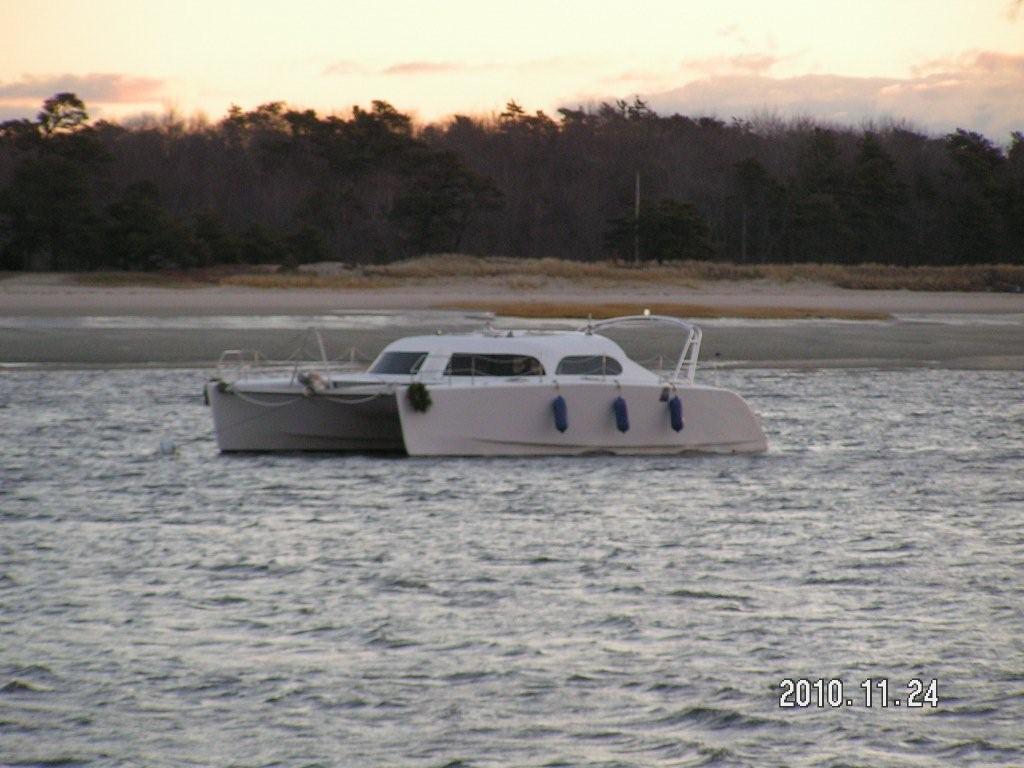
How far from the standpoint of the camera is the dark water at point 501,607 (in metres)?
11.2

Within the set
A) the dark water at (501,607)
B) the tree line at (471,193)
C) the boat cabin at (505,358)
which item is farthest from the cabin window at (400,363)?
the tree line at (471,193)

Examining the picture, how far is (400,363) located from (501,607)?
9.57 m

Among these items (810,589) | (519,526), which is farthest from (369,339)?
(810,589)

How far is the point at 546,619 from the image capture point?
46.8ft

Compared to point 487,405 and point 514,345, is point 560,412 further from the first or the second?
point 514,345

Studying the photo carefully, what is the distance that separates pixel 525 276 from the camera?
70.1 meters

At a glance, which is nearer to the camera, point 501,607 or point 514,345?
point 501,607

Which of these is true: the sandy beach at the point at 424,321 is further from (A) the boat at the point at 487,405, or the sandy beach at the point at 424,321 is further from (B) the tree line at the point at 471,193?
(A) the boat at the point at 487,405

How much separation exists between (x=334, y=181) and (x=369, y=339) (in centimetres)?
5593

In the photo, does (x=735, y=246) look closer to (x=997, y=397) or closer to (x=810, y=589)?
(x=997, y=397)

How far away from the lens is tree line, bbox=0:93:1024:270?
74.4 metres

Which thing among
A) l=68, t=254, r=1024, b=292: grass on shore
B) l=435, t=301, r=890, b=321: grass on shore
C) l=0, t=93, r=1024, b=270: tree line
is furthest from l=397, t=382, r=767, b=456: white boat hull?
l=0, t=93, r=1024, b=270: tree line

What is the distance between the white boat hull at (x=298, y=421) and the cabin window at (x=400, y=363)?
506mm

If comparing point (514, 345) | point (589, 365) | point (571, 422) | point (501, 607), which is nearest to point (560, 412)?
point (571, 422)
